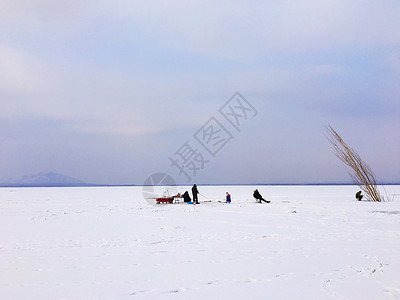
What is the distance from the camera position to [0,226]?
36.8ft

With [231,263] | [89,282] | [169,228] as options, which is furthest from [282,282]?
[169,228]

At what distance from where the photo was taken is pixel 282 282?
4855 millimetres

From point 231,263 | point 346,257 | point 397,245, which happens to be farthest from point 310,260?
point 397,245

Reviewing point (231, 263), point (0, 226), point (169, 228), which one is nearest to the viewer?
point (231, 263)

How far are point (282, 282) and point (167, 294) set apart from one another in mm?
1699

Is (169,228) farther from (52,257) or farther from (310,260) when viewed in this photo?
(310,260)

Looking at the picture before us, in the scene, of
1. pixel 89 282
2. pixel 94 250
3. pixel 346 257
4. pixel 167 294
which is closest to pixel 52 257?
pixel 94 250

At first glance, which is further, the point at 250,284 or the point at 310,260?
the point at 310,260

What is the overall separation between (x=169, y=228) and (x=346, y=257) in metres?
5.62

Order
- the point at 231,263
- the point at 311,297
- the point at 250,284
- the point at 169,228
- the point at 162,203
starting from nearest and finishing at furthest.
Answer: the point at 311,297 < the point at 250,284 < the point at 231,263 < the point at 169,228 < the point at 162,203

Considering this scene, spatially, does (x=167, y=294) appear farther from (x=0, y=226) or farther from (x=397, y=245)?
(x=0, y=226)

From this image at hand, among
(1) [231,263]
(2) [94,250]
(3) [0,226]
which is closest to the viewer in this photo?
(1) [231,263]

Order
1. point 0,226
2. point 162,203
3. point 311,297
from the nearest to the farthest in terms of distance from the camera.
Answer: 1. point 311,297
2. point 0,226
3. point 162,203

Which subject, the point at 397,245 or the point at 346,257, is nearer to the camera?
the point at 346,257
